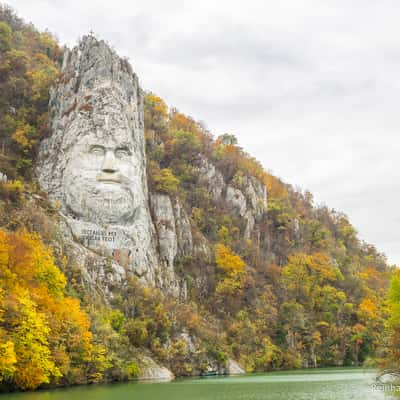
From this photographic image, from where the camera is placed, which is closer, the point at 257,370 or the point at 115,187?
the point at 115,187

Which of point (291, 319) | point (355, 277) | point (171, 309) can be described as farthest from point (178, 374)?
point (355, 277)

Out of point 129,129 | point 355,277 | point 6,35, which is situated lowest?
point 355,277

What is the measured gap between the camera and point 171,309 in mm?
63219

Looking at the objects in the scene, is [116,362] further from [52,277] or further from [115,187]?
[115,187]

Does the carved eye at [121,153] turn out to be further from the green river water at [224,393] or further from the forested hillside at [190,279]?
the green river water at [224,393]

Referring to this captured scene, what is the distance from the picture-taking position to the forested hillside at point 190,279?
41344 mm

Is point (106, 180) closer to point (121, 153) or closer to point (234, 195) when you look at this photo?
point (121, 153)

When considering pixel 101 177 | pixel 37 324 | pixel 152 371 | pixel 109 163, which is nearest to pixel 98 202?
pixel 101 177

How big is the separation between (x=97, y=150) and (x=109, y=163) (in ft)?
6.75

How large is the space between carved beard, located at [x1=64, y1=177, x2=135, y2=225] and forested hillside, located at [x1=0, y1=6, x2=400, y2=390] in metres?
2.68

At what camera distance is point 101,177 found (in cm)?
6625

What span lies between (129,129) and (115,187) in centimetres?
759

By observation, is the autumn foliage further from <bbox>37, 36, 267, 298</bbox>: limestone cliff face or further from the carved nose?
the carved nose

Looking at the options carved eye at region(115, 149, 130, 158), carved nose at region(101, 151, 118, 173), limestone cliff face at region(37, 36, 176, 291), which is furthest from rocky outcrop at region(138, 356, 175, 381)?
carved eye at region(115, 149, 130, 158)
